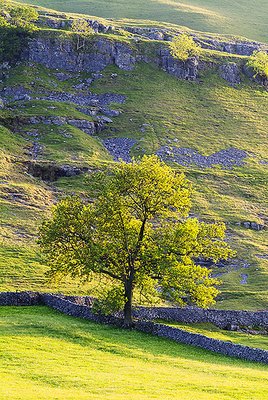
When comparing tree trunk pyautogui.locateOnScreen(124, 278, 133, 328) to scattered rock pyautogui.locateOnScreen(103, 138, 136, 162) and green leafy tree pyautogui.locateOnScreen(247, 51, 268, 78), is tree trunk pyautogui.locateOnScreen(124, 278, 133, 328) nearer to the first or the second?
scattered rock pyautogui.locateOnScreen(103, 138, 136, 162)

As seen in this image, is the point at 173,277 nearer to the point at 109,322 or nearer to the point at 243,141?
the point at 109,322

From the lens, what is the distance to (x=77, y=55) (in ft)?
523

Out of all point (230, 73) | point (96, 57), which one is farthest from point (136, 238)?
point (230, 73)

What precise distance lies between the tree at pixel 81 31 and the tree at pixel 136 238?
111201 millimetres

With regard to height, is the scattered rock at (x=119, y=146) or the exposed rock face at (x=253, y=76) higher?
the exposed rock face at (x=253, y=76)

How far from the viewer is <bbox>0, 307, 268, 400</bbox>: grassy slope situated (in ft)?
102

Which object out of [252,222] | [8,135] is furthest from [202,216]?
[8,135]

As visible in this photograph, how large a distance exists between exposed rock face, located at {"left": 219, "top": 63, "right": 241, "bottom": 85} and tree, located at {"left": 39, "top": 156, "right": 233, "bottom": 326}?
12225 centimetres

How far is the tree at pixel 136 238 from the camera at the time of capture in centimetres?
5353

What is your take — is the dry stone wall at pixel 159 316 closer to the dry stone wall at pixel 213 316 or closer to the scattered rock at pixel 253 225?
the dry stone wall at pixel 213 316

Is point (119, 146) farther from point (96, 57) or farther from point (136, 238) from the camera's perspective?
point (136, 238)

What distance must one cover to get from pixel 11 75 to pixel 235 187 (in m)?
60.6

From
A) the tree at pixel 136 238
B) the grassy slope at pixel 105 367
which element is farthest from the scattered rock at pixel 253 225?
the grassy slope at pixel 105 367

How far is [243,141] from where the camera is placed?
14550 centimetres
